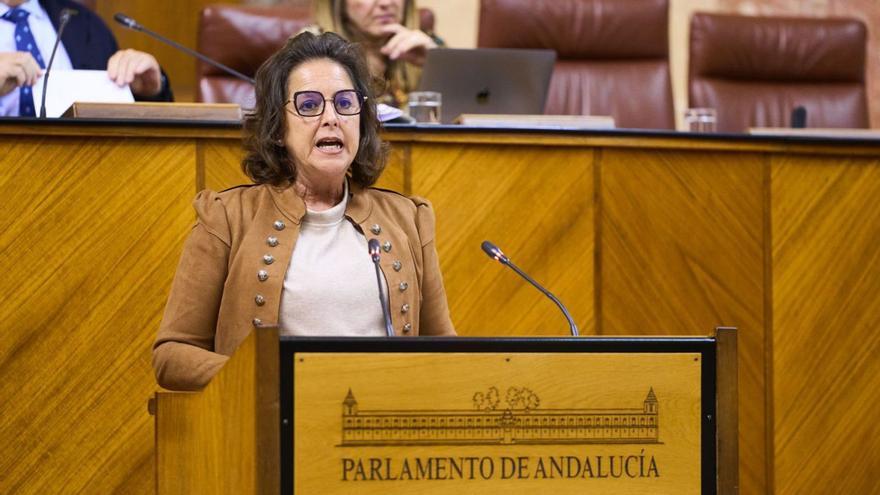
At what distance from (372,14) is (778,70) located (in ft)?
4.56

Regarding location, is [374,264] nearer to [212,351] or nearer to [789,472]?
[212,351]

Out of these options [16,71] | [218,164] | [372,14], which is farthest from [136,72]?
[372,14]

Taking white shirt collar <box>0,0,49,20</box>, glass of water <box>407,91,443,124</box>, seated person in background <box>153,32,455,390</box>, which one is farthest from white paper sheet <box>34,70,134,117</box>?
seated person in background <box>153,32,455,390</box>

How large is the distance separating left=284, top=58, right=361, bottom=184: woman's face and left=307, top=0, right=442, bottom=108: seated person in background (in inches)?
55.2

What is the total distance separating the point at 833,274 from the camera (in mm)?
2615

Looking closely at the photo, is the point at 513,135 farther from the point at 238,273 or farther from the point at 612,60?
the point at 612,60

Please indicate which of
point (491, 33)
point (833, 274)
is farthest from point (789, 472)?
point (491, 33)

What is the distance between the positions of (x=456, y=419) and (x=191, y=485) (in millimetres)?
324

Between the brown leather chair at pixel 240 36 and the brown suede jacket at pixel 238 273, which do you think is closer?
the brown suede jacket at pixel 238 273

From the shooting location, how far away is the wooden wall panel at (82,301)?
2271mm

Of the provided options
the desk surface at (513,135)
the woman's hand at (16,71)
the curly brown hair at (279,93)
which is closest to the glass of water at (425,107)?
the desk surface at (513,135)

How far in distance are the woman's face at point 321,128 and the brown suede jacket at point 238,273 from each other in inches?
2.2

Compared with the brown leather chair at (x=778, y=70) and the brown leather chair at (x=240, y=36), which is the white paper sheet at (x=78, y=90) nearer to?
the brown leather chair at (x=240, y=36)

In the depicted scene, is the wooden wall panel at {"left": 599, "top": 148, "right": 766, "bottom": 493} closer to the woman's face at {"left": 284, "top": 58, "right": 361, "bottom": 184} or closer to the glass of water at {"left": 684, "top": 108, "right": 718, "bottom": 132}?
the glass of water at {"left": 684, "top": 108, "right": 718, "bottom": 132}
